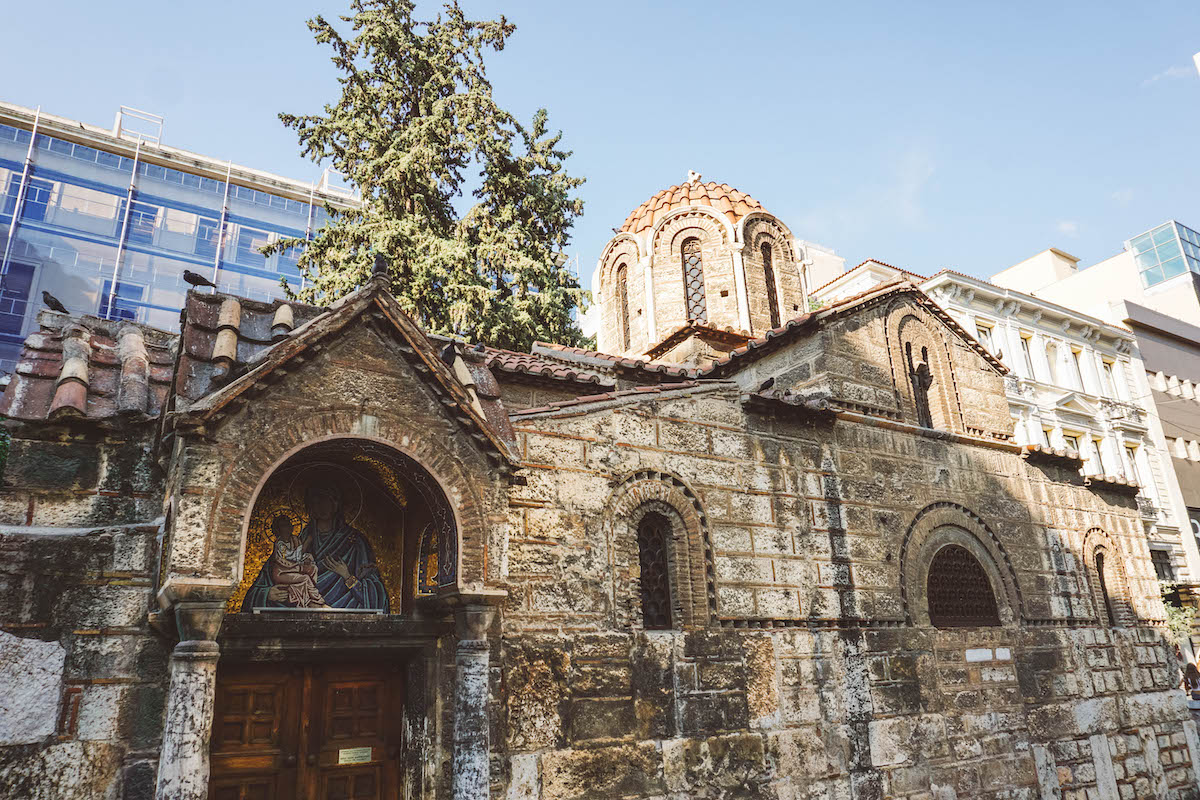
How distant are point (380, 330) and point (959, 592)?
777 centimetres

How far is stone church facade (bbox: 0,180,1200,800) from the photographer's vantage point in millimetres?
5055

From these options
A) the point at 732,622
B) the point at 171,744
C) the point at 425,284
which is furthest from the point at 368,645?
the point at 425,284

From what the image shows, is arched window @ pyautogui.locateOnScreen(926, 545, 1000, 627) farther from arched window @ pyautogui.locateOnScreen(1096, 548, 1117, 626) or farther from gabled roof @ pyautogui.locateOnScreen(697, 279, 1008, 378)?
gabled roof @ pyautogui.locateOnScreen(697, 279, 1008, 378)

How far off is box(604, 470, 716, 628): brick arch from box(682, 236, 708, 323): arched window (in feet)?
22.4

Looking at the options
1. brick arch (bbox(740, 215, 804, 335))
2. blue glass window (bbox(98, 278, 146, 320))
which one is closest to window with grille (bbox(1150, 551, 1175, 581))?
brick arch (bbox(740, 215, 804, 335))

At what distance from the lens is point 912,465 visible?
965 cm

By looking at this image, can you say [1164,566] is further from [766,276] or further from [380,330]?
[380,330]

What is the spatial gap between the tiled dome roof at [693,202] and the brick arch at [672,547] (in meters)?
8.22

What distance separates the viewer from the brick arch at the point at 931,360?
10.1 m

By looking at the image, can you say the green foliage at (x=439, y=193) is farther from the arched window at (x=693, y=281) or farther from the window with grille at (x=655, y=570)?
the window with grille at (x=655, y=570)

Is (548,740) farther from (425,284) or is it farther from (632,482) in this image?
(425,284)

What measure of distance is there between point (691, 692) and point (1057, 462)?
24.9 ft

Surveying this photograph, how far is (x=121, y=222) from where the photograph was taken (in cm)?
2542

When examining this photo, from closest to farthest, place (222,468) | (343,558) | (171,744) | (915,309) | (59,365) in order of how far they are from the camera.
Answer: (171,744), (222,468), (59,365), (343,558), (915,309)
